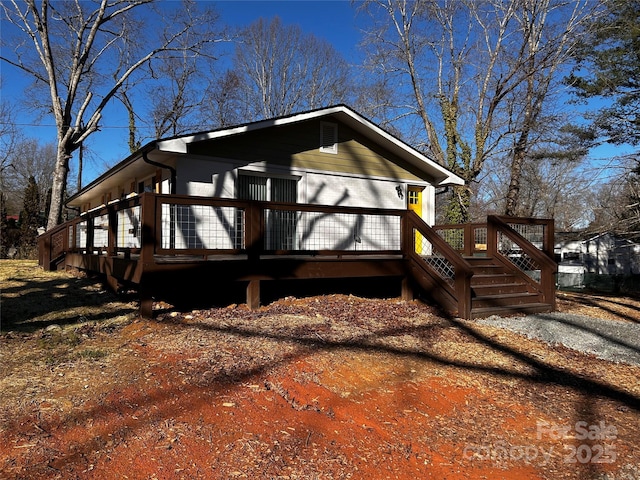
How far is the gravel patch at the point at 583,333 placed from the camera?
537cm

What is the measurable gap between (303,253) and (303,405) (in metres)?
3.76

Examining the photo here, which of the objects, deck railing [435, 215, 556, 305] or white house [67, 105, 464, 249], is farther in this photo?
white house [67, 105, 464, 249]

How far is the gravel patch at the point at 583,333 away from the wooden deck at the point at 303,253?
458 millimetres

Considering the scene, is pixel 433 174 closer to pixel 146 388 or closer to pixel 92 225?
pixel 92 225

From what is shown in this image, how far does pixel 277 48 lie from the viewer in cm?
2928

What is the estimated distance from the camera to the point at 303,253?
6965 millimetres

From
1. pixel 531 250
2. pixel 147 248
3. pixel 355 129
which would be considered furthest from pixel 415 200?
pixel 147 248

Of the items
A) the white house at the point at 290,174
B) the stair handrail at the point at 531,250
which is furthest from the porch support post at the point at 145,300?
the stair handrail at the point at 531,250

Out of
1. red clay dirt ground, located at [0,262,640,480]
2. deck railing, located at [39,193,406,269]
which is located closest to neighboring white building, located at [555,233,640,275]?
deck railing, located at [39,193,406,269]

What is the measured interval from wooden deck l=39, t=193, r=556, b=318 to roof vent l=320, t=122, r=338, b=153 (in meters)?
1.71

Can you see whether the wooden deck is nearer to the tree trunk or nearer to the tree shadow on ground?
the tree shadow on ground

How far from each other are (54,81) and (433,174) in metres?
17.1

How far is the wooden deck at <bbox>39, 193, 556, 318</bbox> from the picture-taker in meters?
6.04

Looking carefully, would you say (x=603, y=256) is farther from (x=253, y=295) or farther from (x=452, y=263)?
(x=253, y=295)
